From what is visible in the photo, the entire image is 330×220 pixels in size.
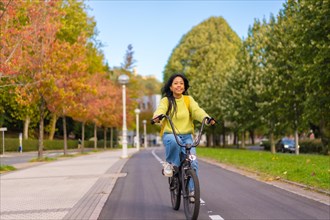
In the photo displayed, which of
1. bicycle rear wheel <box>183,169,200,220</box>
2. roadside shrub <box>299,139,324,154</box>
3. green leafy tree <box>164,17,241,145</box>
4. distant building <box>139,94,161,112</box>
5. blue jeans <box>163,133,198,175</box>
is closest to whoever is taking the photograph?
bicycle rear wheel <box>183,169,200,220</box>

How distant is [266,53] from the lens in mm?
29828

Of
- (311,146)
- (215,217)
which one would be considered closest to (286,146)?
(311,146)

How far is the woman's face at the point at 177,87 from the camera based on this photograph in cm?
634

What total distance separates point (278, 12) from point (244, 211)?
24063 mm

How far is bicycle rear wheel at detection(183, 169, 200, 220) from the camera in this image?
18.0 ft

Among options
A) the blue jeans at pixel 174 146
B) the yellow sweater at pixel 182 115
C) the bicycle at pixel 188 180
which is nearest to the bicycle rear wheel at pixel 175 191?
the bicycle at pixel 188 180

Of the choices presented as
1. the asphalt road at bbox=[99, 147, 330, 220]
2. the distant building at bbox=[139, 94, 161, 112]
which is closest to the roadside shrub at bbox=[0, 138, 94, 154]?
the asphalt road at bbox=[99, 147, 330, 220]

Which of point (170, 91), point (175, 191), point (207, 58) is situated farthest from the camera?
point (207, 58)

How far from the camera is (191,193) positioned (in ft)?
18.6

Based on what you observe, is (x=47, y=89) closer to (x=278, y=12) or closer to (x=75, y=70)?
(x=75, y=70)

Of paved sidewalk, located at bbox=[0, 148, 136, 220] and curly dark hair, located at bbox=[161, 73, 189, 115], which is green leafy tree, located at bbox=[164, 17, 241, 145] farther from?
curly dark hair, located at bbox=[161, 73, 189, 115]

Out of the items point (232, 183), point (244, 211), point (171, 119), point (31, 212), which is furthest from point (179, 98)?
point (232, 183)

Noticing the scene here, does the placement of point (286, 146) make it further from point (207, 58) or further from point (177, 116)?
point (177, 116)

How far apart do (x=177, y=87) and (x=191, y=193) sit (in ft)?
5.31
